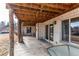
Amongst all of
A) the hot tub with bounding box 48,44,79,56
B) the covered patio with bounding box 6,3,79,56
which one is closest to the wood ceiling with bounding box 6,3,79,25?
the covered patio with bounding box 6,3,79,56

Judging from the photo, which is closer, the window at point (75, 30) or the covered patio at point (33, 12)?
the covered patio at point (33, 12)

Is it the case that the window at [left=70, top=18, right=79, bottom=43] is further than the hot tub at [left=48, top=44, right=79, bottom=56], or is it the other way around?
the window at [left=70, top=18, right=79, bottom=43]

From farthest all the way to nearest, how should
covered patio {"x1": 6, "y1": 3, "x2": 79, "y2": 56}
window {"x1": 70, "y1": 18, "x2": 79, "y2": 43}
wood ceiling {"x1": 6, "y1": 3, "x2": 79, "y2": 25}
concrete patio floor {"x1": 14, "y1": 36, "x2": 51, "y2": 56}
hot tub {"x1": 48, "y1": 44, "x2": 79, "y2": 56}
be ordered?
1. concrete patio floor {"x1": 14, "y1": 36, "x2": 51, "y2": 56}
2. window {"x1": 70, "y1": 18, "x2": 79, "y2": 43}
3. covered patio {"x1": 6, "y1": 3, "x2": 79, "y2": 56}
4. wood ceiling {"x1": 6, "y1": 3, "x2": 79, "y2": 25}
5. hot tub {"x1": 48, "y1": 44, "x2": 79, "y2": 56}

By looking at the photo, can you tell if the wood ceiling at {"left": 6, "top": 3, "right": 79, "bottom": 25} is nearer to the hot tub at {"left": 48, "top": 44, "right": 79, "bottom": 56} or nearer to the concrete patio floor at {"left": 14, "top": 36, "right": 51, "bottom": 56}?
the hot tub at {"left": 48, "top": 44, "right": 79, "bottom": 56}

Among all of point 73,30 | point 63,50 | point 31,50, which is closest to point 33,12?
point 73,30

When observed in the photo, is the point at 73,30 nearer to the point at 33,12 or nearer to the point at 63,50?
the point at 33,12

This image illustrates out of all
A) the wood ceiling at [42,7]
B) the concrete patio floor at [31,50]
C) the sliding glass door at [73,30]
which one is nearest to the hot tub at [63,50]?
the wood ceiling at [42,7]

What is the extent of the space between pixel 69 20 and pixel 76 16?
80 centimetres

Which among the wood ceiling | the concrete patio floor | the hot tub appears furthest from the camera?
the concrete patio floor

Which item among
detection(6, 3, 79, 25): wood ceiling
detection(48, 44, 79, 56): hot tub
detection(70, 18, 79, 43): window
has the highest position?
detection(6, 3, 79, 25): wood ceiling

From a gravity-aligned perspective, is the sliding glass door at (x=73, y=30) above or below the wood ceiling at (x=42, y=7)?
below

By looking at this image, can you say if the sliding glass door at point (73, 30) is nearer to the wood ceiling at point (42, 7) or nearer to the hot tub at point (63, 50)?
the wood ceiling at point (42, 7)

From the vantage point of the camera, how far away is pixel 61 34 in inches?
318

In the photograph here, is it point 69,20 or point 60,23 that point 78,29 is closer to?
point 69,20
